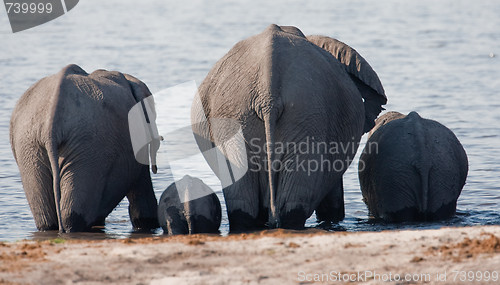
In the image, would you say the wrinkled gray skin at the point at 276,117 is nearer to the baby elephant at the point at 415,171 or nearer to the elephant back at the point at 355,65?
the elephant back at the point at 355,65

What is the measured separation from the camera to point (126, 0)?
43438 mm

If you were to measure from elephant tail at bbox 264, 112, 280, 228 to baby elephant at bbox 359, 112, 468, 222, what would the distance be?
64.9 inches

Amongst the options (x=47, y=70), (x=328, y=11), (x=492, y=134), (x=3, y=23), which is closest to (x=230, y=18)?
(x=328, y=11)

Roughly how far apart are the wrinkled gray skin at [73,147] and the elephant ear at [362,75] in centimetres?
219

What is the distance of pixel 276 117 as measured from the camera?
27.9 ft

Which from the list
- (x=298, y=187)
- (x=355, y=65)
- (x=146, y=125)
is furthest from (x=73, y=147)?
(x=355, y=65)

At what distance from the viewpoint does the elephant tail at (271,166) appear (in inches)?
332

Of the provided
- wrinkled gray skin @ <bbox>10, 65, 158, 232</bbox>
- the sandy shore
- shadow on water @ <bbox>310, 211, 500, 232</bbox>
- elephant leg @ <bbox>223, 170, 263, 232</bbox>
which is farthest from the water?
the sandy shore

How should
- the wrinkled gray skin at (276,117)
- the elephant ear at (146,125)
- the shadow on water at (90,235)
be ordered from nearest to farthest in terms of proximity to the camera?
1. the wrinkled gray skin at (276,117)
2. the shadow on water at (90,235)
3. the elephant ear at (146,125)

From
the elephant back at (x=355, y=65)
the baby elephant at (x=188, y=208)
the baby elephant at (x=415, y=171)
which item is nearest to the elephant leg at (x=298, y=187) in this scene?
the baby elephant at (x=188, y=208)

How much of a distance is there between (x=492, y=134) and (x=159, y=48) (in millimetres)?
13877

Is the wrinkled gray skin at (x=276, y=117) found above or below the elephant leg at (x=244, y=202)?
above

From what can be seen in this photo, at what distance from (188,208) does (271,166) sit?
2.70ft

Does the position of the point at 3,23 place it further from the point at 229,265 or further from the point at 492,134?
the point at 229,265
